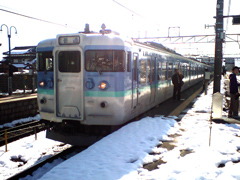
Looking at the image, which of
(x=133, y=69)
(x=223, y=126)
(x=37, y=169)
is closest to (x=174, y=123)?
(x=223, y=126)

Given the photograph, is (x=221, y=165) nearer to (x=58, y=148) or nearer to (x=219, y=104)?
(x=219, y=104)

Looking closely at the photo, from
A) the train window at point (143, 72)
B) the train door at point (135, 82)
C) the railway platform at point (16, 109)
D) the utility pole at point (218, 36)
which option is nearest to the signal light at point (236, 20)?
the utility pole at point (218, 36)

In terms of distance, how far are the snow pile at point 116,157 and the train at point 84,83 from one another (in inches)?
23.8

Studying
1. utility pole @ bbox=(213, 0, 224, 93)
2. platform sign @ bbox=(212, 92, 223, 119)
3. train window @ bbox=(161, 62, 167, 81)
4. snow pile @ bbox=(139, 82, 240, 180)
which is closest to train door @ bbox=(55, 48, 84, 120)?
snow pile @ bbox=(139, 82, 240, 180)

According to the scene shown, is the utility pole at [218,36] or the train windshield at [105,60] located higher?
the utility pole at [218,36]

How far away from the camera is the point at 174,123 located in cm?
717

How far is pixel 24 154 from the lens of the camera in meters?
6.89

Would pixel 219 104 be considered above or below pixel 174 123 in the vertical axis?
above

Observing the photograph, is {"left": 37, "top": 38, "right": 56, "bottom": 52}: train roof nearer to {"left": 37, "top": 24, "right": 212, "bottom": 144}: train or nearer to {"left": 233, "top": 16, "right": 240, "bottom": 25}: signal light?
{"left": 37, "top": 24, "right": 212, "bottom": 144}: train

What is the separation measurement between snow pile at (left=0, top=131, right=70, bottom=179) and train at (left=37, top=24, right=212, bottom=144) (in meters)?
0.92

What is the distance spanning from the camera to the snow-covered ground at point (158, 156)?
3.86m

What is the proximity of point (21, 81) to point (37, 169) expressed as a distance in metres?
18.1

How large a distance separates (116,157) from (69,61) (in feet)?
9.23

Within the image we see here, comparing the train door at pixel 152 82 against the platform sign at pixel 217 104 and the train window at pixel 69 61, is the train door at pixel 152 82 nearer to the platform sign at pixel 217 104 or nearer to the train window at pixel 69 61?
the platform sign at pixel 217 104
